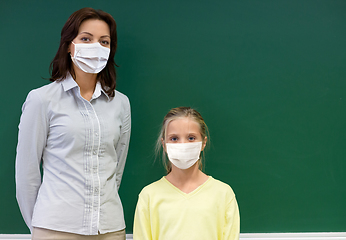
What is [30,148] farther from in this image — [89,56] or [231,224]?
[231,224]

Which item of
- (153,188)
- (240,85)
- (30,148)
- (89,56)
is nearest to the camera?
(30,148)

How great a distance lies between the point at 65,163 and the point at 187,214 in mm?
655

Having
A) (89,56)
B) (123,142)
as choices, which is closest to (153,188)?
(123,142)

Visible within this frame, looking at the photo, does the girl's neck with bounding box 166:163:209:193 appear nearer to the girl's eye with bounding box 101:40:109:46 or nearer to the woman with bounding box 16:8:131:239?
the woman with bounding box 16:8:131:239

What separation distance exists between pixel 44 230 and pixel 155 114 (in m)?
0.98

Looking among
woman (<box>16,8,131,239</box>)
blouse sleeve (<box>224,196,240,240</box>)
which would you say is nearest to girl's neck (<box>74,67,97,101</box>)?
woman (<box>16,8,131,239</box>)

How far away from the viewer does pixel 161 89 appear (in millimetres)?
2098

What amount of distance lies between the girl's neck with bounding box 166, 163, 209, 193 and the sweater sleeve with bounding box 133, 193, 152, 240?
0.65ft

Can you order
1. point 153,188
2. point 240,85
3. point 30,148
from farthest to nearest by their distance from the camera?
point 240,85, point 153,188, point 30,148

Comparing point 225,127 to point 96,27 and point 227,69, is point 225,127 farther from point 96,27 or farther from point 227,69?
point 96,27

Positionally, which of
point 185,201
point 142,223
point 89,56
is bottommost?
point 142,223

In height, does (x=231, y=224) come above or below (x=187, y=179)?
below

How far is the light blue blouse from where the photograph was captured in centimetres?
143

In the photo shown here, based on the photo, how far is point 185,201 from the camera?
1.64m
